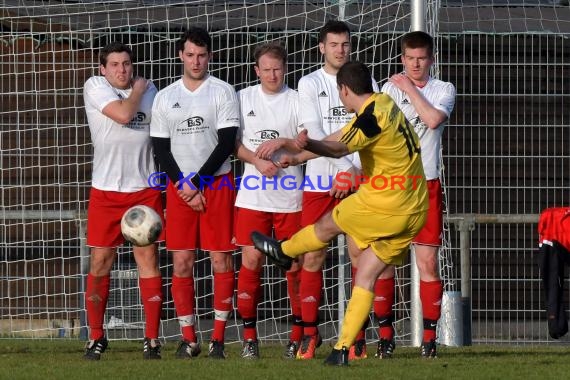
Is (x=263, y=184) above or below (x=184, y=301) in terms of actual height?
above

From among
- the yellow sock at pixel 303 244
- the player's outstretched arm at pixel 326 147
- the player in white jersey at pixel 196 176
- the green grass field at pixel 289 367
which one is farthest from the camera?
the player in white jersey at pixel 196 176

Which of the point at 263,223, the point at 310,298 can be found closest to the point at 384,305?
the point at 310,298

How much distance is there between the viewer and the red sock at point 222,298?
32.8ft

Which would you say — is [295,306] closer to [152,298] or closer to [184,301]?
[184,301]

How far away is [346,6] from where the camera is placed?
40.6 feet

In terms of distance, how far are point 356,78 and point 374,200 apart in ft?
2.62

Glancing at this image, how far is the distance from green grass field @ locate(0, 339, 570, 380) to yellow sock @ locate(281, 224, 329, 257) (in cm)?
74

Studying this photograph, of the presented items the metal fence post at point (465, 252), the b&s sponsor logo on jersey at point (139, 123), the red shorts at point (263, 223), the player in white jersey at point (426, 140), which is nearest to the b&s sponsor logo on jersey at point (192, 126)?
the b&s sponsor logo on jersey at point (139, 123)

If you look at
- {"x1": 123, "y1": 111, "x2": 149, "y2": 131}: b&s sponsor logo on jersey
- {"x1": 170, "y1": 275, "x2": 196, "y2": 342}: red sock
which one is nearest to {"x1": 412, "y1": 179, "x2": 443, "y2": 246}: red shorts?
{"x1": 170, "y1": 275, "x2": 196, "y2": 342}: red sock

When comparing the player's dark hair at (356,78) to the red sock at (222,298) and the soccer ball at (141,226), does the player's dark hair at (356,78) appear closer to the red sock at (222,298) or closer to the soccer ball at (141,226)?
the soccer ball at (141,226)

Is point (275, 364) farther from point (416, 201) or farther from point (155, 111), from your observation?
point (155, 111)

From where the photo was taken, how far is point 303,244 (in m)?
8.89

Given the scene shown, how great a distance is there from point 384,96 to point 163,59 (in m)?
4.27

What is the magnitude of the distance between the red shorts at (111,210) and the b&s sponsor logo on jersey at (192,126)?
498 millimetres
